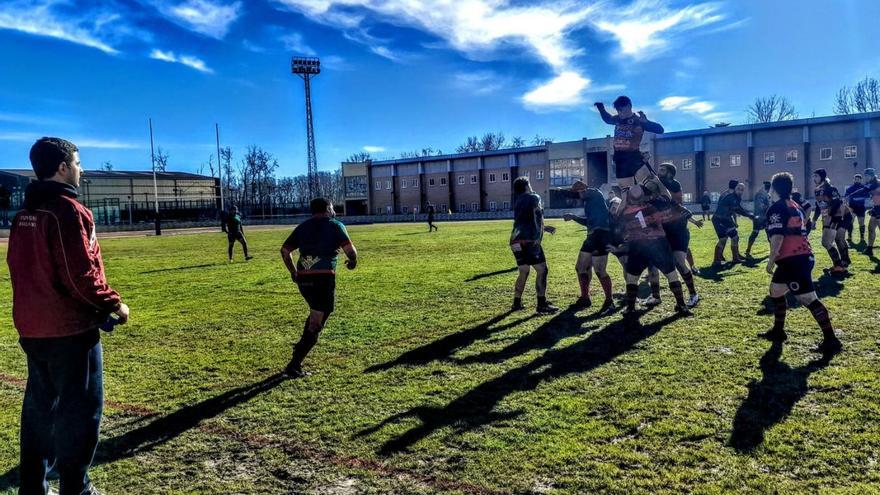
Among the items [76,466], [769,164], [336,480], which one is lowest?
[336,480]

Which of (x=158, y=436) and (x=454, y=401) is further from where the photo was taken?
(x=454, y=401)

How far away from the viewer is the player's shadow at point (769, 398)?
163 inches

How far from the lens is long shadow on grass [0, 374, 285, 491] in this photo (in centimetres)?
425

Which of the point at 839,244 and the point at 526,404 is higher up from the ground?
the point at 839,244

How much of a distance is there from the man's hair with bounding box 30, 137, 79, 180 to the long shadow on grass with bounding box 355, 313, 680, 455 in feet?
9.02

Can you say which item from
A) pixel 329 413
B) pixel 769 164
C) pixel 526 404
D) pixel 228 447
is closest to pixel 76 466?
pixel 228 447

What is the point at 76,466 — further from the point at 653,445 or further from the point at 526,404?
the point at 653,445

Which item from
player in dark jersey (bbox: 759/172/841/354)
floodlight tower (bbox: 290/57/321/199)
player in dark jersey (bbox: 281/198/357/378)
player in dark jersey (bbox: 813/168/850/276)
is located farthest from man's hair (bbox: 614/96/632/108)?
floodlight tower (bbox: 290/57/321/199)

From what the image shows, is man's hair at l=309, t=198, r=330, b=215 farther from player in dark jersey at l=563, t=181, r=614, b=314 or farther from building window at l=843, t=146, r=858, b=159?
building window at l=843, t=146, r=858, b=159

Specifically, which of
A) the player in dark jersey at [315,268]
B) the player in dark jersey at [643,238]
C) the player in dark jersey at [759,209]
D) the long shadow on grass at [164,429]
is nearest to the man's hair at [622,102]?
the player in dark jersey at [643,238]

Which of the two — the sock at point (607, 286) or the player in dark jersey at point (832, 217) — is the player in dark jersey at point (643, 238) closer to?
the sock at point (607, 286)

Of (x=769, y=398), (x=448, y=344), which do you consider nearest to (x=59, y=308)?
(x=448, y=344)

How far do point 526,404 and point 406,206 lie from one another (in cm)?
8573

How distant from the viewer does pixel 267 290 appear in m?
12.4
